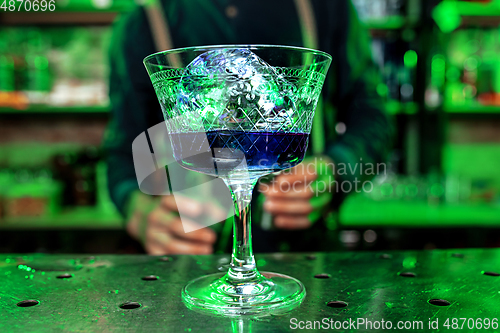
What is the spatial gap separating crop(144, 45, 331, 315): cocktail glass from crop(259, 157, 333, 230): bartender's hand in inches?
16.2

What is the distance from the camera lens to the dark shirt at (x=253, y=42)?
3.90 ft

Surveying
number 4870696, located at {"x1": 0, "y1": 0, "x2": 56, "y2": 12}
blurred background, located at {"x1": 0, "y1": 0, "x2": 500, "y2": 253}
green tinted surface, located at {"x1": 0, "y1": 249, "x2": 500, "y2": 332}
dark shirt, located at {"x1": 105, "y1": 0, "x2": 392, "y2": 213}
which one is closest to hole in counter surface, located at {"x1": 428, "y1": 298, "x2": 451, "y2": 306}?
green tinted surface, located at {"x1": 0, "y1": 249, "x2": 500, "y2": 332}

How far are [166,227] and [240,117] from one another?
538mm

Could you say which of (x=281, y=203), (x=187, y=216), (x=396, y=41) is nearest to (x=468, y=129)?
(x=396, y=41)

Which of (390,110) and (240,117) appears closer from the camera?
(240,117)

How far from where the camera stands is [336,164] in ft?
3.67

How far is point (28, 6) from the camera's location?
7.04 ft

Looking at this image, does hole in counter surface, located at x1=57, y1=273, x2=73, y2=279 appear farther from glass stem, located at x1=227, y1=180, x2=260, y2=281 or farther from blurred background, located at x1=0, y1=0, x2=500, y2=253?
blurred background, located at x1=0, y1=0, x2=500, y2=253

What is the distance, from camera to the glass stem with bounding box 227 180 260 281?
515mm

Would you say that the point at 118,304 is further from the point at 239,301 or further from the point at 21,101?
the point at 21,101

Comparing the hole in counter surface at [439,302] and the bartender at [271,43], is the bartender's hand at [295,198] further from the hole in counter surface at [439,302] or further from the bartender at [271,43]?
the hole in counter surface at [439,302]

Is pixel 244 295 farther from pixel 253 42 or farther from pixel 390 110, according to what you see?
pixel 390 110

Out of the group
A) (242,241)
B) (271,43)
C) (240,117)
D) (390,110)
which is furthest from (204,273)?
(390,110)

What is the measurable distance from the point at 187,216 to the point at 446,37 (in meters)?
1.83
